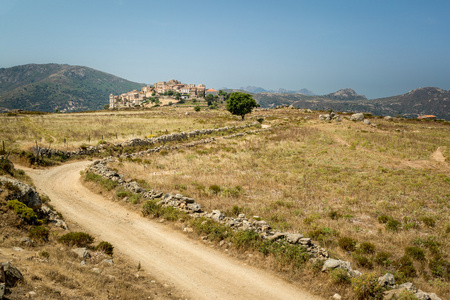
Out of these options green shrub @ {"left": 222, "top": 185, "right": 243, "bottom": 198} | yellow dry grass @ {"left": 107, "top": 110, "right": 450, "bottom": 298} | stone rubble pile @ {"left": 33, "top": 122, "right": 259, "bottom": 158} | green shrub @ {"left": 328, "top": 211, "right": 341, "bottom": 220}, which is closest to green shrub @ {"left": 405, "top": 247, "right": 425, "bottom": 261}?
yellow dry grass @ {"left": 107, "top": 110, "right": 450, "bottom": 298}

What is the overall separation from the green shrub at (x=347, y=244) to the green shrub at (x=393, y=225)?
414 cm

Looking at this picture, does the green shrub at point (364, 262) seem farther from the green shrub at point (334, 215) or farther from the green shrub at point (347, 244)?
the green shrub at point (334, 215)

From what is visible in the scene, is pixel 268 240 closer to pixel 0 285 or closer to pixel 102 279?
pixel 102 279

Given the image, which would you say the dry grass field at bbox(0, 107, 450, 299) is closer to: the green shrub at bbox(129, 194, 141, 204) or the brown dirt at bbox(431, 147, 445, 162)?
the brown dirt at bbox(431, 147, 445, 162)

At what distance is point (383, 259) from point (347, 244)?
1.59 metres

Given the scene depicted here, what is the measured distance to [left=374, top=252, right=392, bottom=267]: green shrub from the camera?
1119cm

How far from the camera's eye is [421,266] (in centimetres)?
1112

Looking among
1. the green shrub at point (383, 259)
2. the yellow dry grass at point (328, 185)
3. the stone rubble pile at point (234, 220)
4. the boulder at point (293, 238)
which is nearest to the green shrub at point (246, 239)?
the stone rubble pile at point (234, 220)

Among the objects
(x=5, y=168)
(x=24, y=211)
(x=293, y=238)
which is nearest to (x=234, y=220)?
(x=293, y=238)

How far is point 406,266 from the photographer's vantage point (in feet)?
35.4

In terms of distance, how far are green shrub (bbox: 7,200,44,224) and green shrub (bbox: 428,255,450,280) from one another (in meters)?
18.8

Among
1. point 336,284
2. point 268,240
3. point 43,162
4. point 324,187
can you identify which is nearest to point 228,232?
point 268,240

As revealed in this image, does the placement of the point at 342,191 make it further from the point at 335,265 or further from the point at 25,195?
the point at 25,195

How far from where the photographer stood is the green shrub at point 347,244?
12.5 m
